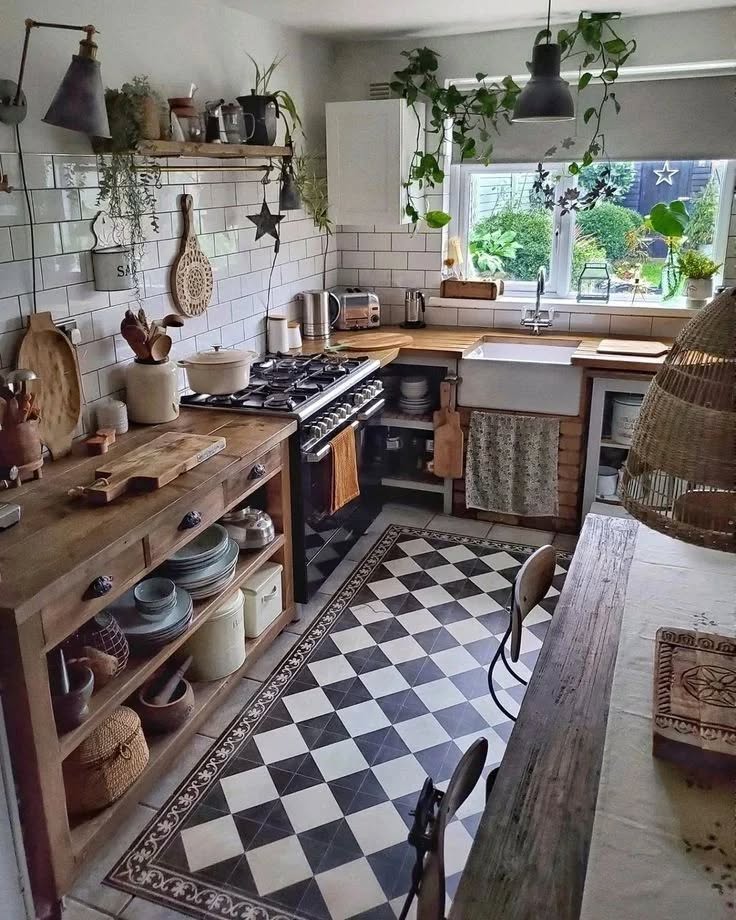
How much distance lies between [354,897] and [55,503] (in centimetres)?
135

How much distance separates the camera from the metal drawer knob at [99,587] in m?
2.06

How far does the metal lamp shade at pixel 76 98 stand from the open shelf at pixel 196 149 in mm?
333

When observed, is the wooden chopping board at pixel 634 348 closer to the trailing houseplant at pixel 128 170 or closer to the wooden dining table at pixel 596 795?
the wooden dining table at pixel 596 795

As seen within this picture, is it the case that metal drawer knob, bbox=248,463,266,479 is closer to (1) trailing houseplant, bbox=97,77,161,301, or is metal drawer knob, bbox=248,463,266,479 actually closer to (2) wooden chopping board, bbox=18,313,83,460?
(2) wooden chopping board, bbox=18,313,83,460

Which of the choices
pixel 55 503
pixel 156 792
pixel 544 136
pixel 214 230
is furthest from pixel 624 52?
pixel 156 792

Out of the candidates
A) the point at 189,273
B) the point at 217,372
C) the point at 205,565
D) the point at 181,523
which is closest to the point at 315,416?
the point at 217,372

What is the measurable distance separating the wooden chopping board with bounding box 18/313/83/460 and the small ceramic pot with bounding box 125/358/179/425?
0.25 metres

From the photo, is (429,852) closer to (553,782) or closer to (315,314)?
(553,782)

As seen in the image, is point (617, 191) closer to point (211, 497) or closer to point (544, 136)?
point (544, 136)

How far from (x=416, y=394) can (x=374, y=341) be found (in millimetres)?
370

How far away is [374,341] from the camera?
4.32m

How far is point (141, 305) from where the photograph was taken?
10.3ft

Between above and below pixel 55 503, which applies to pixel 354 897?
below

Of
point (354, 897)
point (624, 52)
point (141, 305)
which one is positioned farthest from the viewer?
point (624, 52)
